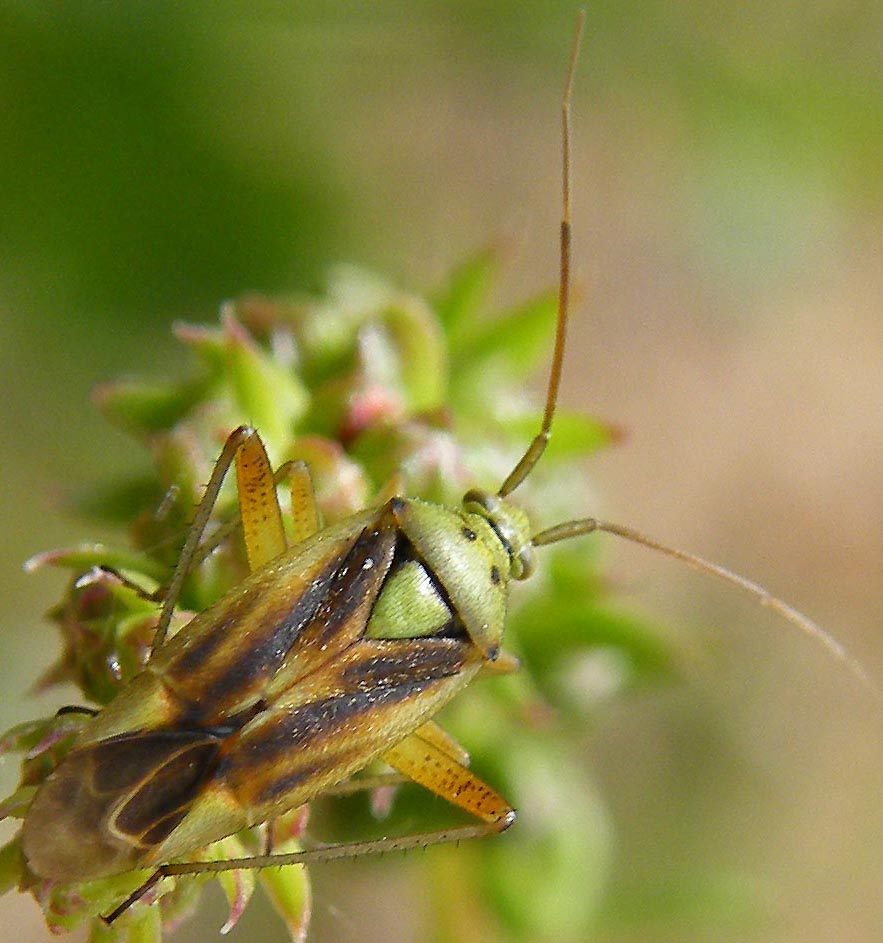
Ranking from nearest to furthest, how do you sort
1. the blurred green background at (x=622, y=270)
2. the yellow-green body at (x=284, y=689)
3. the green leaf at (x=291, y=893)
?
the yellow-green body at (x=284, y=689), the green leaf at (x=291, y=893), the blurred green background at (x=622, y=270)

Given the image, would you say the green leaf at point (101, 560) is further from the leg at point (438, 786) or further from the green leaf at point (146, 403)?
the leg at point (438, 786)

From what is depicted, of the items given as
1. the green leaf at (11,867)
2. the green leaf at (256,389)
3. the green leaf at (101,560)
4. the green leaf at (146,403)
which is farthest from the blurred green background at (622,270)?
the green leaf at (11,867)

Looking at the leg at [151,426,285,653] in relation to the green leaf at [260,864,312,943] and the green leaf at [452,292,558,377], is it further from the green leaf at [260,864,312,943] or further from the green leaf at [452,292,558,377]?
the green leaf at [452,292,558,377]

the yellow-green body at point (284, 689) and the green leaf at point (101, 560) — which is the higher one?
the green leaf at point (101, 560)

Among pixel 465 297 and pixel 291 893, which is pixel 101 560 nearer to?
pixel 291 893

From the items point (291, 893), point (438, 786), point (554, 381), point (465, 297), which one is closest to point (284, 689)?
point (291, 893)

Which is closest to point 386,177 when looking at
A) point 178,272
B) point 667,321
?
point 178,272

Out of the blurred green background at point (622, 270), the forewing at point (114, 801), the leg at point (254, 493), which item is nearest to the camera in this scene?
the forewing at point (114, 801)

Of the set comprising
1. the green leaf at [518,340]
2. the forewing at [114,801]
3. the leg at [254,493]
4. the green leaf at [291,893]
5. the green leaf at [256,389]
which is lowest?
the green leaf at [291,893]

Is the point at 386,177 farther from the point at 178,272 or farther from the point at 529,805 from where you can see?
the point at 529,805
